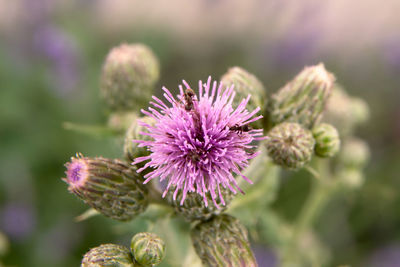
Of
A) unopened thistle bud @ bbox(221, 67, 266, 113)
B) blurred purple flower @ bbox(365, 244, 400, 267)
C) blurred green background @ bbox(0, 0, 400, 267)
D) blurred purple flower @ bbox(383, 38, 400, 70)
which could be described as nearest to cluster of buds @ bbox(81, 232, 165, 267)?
unopened thistle bud @ bbox(221, 67, 266, 113)

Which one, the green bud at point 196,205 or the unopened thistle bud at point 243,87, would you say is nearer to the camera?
the green bud at point 196,205

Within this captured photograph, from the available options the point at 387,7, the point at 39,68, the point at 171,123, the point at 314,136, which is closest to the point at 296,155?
the point at 314,136

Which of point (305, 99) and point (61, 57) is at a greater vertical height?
point (61, 57)

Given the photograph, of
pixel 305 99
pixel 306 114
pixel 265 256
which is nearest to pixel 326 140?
pixel 306 114

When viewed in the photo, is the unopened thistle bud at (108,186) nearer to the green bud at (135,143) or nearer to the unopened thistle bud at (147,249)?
the green bud at (135,143)

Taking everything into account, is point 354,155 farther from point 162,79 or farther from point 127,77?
point 162,79

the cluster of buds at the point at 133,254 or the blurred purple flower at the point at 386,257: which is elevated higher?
the cluster of buds at the point at 133,254

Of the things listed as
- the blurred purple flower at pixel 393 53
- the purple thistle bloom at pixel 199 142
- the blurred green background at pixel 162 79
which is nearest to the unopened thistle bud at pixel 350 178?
the blurred green background at pixel 162 79
